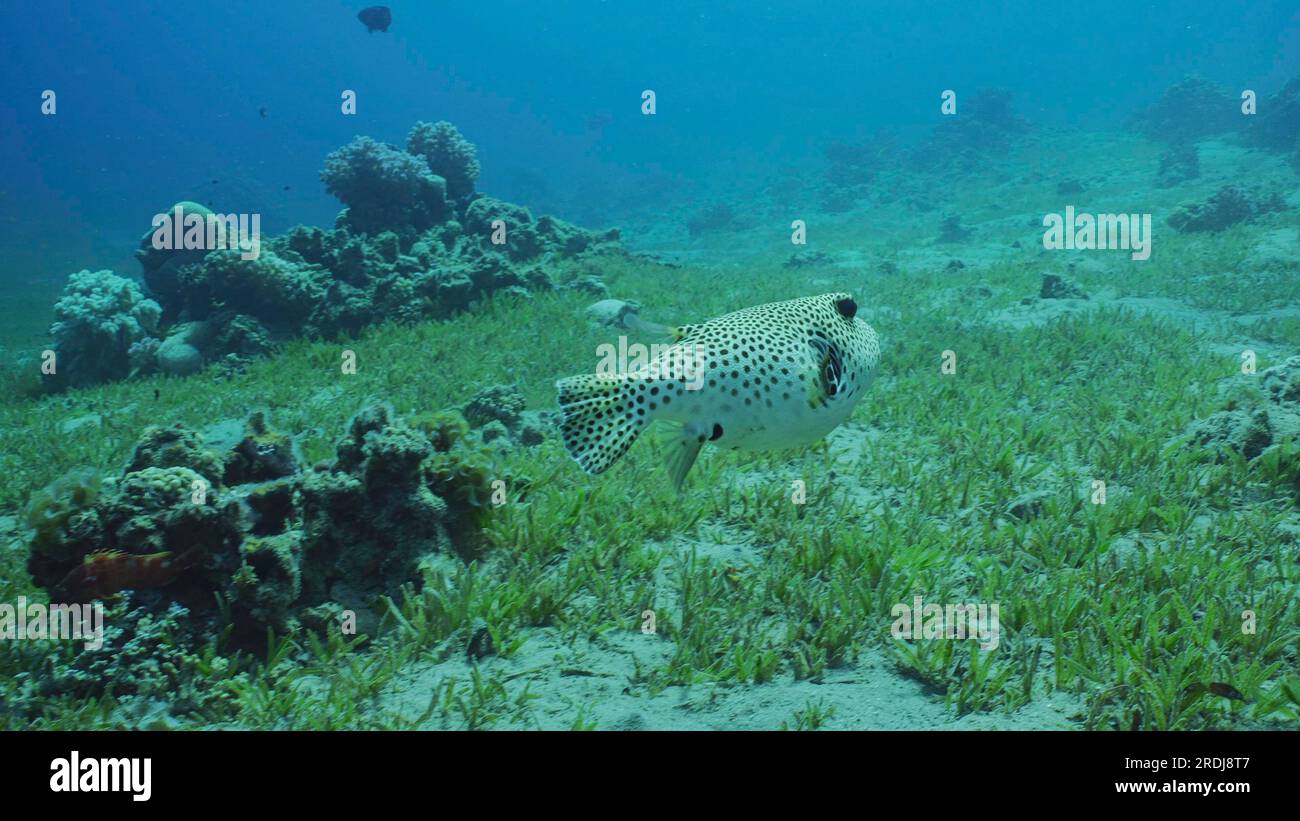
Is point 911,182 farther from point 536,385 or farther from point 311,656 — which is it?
point 311,656

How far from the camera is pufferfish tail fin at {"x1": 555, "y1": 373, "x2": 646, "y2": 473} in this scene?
136 inches

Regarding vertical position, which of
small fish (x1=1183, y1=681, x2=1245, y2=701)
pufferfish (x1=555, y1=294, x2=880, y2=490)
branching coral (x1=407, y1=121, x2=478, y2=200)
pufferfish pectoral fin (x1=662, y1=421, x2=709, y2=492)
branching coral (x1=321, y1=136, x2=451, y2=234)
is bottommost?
small fish (x1=1183, y1=681, x2=1245, y2=701)

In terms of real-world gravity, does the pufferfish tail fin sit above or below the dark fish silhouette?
below

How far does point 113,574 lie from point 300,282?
422 inches

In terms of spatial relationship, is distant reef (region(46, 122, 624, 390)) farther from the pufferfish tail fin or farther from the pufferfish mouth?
the pufferfish mouth

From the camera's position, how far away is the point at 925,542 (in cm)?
495

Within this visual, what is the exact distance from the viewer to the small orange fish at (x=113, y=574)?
4031 millimetres

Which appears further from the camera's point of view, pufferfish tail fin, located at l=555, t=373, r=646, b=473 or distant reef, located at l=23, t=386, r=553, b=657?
distant reef, located at l=23, t=386, r=553, b=657

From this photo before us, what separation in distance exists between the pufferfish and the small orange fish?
270cm

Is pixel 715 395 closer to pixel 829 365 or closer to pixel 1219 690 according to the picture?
pixel 829 365

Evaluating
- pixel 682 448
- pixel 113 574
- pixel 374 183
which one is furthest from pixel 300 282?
pixel 682 448

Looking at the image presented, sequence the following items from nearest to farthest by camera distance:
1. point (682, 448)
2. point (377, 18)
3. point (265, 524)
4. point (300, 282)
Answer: point (682, 448), point (265, 524), point (300, 282), point (377, 18)

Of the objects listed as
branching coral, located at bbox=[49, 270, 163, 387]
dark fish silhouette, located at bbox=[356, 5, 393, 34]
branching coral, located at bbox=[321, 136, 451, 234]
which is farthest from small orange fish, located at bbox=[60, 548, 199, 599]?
dark fish silhouette, located at bbox=[356, 5, 393, 34]

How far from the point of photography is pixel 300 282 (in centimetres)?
1352
